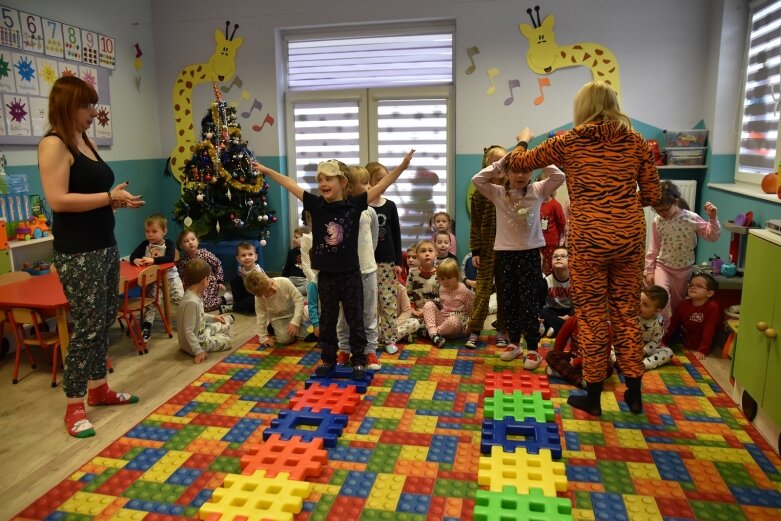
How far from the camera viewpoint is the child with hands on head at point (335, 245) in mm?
3514

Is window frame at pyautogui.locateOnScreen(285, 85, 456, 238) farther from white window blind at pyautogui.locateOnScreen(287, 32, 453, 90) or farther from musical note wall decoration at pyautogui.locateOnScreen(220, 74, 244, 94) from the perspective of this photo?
musical note wall decoration at pyautogui.locateOnScreen(220, 74, 244, 94)

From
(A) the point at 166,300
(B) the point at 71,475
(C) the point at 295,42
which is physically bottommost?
(B) the point at 71,475

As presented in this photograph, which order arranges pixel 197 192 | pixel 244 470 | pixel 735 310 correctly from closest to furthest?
pixel 244 470 → pixel 735 310 → pixel 197 192

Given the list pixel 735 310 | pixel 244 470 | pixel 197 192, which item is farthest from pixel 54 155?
pixel 735 310

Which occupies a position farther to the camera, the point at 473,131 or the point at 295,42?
the point at 295,42

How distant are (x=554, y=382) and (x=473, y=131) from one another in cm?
325

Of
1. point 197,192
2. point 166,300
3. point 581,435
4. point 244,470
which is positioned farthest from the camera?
point 197,192

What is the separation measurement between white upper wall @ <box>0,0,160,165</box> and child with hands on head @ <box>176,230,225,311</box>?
4.69 ft

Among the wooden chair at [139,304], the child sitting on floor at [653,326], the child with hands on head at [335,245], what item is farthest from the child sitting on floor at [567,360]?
the wooden chair at [139,304]

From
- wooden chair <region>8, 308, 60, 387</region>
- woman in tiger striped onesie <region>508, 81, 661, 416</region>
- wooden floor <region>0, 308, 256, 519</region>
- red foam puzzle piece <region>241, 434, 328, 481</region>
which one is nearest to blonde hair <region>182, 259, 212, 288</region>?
wooden floor <region>0, 308, 256, 519</region>

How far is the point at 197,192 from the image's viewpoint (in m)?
5.93

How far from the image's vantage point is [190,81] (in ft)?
21.9

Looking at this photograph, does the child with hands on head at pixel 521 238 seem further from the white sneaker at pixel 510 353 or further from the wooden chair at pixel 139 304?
the wooden chair at pixel 139 304

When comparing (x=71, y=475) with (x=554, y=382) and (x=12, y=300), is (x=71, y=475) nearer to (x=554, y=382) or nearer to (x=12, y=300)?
(x=12, y=300)
